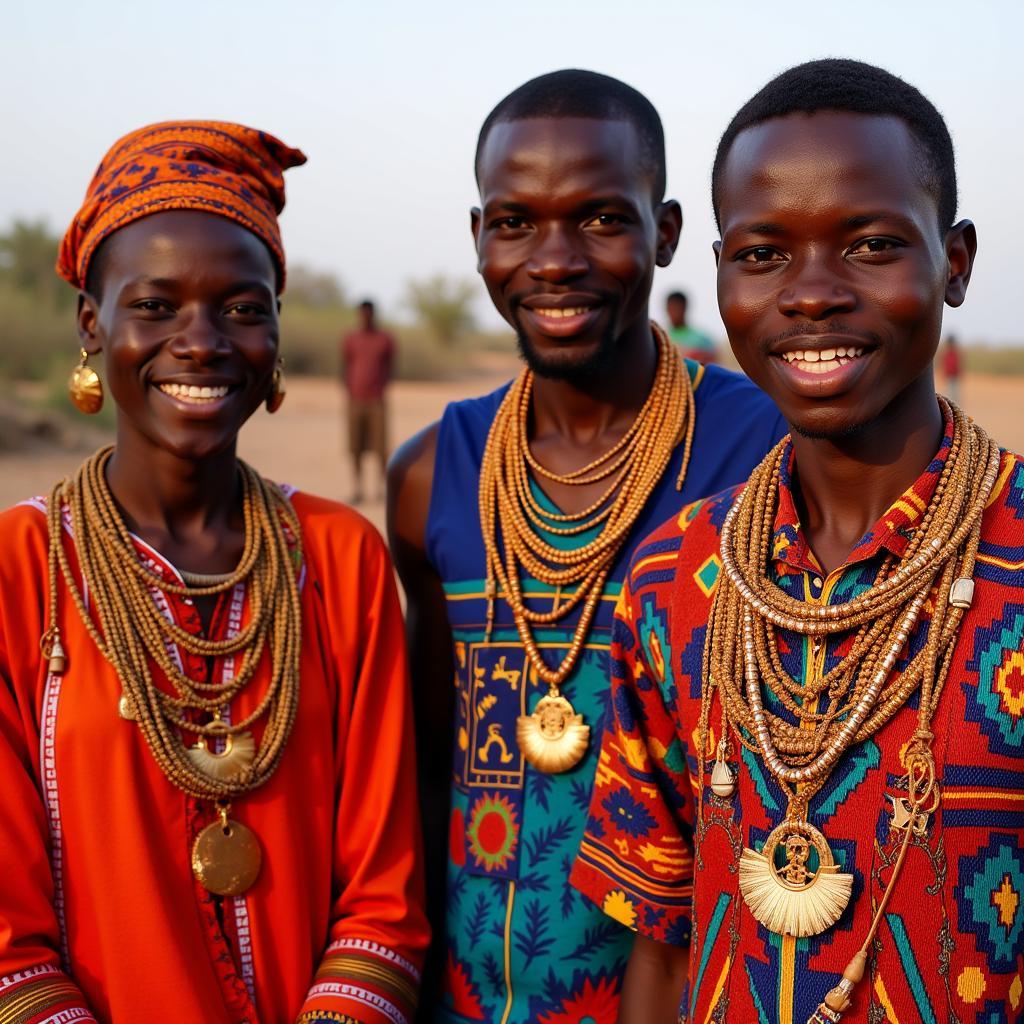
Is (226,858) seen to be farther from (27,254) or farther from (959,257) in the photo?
(27,254)

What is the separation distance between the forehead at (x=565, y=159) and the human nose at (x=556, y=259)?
10cm

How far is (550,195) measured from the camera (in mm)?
2902

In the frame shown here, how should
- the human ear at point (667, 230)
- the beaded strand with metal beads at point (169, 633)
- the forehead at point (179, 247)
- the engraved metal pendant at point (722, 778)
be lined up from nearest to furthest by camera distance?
the engraved metal pendant at point (722, 778), the beaded strand with metal beads at point (169, 633), the forehead at point (179, 247), the human ear at point (667, 230)

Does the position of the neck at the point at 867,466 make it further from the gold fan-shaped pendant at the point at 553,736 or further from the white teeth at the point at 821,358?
the gold fan-shaped pendant at the point at 553,736

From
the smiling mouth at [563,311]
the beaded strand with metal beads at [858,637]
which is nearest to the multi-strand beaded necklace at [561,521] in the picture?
the smiling mouth at [563,311]

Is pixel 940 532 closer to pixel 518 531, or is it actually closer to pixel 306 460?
pixel 518 531

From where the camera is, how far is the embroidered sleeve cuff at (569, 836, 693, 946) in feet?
7.07

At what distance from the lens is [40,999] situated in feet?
7.37

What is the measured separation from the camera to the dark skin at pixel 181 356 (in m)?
2.58

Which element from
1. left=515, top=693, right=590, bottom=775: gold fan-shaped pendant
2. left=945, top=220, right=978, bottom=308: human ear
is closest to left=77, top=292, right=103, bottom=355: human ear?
left=515, top=693, right=590, bottom=775: gold fan-shaped pendant

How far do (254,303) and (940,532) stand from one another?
152 cm

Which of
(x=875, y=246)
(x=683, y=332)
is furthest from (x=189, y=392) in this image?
(x=683, y=332)

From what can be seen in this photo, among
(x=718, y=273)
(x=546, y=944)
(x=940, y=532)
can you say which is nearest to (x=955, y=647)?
(x=940, y=532)

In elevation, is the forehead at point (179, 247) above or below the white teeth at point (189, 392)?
above
